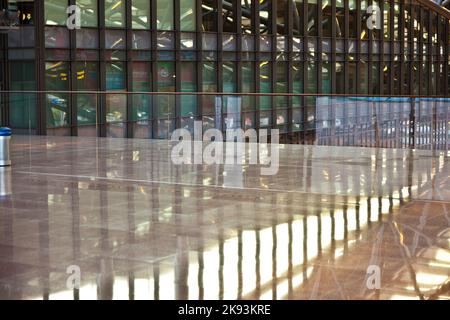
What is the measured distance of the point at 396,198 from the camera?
11.2m

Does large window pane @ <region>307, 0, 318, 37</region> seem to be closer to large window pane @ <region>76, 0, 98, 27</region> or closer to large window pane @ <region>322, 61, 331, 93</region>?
large window pane @ <region>322, 61, 331, 93</region>

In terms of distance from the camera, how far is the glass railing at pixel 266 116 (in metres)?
17.7

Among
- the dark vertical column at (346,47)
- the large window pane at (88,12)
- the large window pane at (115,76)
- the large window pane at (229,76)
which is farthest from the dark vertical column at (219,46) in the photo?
the dark vertical column at (346,47)

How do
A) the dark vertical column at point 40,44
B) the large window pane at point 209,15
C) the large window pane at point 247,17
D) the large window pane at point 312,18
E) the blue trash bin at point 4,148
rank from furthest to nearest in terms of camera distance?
the large window pane at point 312,18 < the large window pane at point 247,17 < the large window pane at point 209,15 < the dark vertical column at point 40,44 < the blue trash bin at point 4,148

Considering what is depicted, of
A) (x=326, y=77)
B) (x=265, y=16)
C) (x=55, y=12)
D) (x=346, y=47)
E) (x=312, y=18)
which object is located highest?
(x=312, y=18)

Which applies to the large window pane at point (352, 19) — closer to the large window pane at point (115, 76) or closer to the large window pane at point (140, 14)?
the large window pane at point (140, 14)

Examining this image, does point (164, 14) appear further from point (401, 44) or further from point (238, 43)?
point (401, 44)

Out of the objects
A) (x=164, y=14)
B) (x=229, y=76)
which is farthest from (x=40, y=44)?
(x=229, y=76)

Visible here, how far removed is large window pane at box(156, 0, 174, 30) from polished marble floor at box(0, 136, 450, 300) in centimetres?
1581

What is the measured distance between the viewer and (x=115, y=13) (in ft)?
94.5

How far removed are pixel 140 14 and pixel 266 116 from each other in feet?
39.0

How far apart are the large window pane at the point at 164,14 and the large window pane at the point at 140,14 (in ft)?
1.99

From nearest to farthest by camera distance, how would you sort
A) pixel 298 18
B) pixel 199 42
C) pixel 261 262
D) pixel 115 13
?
pixel 261 262
pixel 115 13
pixel 199 42
pixel 298 18
